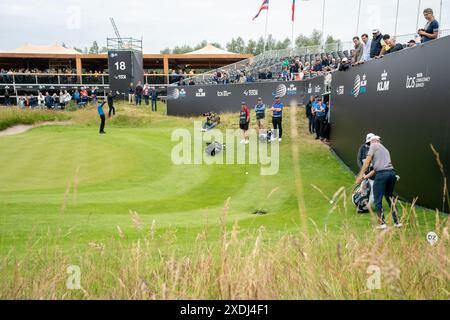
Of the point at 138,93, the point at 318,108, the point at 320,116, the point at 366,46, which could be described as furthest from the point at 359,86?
the point at 138,93

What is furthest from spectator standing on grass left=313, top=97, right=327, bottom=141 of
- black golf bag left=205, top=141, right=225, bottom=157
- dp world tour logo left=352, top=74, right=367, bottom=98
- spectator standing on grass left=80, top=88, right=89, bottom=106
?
spectator standing on grass left=80, top=88, right=89, bottom=106

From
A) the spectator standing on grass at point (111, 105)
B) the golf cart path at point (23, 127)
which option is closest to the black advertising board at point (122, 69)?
the spectator standing on grass at point (111, 105)

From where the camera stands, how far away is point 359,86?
695 inches

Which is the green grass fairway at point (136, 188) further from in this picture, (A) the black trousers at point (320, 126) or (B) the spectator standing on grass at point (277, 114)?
(B) the spectator standing on grass at point (277, 114)

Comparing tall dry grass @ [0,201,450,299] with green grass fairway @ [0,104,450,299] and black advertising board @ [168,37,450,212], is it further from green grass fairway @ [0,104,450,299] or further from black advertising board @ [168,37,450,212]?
black advertising board @ [168,37,450,212]

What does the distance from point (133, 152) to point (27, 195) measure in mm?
7866

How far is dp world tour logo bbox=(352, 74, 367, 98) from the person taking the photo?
1697 cm

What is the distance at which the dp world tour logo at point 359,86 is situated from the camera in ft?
55.7

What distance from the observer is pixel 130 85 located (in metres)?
42.7

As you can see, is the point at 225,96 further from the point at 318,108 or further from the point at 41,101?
the point at 41,101

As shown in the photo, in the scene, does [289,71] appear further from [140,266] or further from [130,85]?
[140,266]

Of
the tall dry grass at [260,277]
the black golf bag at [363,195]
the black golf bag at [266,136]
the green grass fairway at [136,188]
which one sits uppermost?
the tall dry grass at [260,277]

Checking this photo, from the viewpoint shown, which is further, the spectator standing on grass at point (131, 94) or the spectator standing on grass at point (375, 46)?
the spectator standing on grass at point (131, 94)
